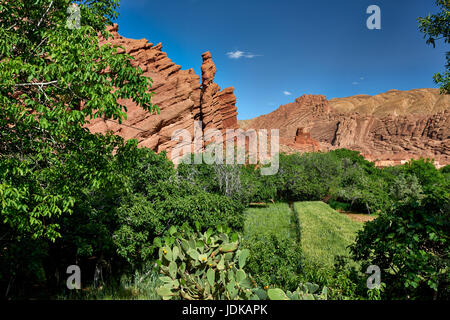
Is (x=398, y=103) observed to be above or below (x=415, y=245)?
above

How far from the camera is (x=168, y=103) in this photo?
42.0 meters

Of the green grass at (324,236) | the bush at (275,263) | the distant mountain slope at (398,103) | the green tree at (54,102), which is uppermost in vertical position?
the distant mountain slope at (398,103)

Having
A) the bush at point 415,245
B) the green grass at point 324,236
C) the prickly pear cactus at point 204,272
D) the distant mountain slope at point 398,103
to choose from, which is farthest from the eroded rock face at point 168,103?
the distant mountain slope at point 398,103

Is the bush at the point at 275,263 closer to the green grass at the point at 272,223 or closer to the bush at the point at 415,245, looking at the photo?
the bush at the point at 415,245

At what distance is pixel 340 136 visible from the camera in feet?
411

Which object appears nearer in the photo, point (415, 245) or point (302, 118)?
point (415, 245)

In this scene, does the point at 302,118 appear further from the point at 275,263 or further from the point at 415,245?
the point at 415,245

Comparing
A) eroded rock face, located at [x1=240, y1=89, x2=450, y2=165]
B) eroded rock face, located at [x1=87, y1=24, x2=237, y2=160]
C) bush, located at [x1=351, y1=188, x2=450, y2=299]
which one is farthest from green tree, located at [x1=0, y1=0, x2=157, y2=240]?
eroded rock face, located at [x1=240, y1=89, x2=450, y2=165]

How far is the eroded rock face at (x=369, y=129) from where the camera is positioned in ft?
315

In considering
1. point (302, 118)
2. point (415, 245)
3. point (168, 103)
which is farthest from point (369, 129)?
point (415, 245)

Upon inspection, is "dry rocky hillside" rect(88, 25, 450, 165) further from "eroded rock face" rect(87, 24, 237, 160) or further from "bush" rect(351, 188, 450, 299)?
"bush" rect(351, 188, 450, 299)

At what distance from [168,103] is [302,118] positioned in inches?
5001

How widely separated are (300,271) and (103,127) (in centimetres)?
3389

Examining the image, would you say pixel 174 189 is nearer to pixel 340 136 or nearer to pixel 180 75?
pixel 180 75
